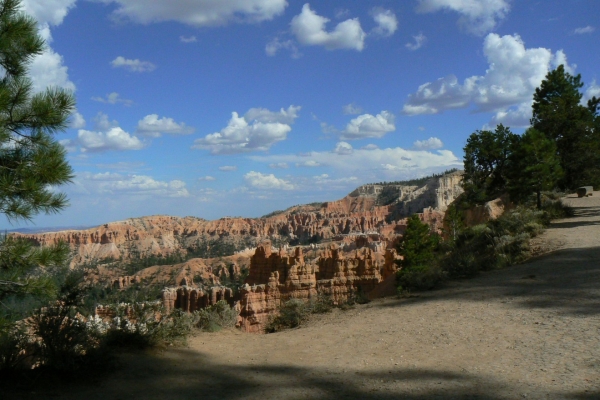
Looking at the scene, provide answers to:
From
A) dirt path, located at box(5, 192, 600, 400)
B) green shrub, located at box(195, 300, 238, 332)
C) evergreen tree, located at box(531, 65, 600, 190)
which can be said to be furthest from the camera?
evergreen tree, located at box(531, 65, 600, 190)

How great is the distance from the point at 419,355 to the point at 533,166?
49.3ft

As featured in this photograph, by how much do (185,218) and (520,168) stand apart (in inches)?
4552

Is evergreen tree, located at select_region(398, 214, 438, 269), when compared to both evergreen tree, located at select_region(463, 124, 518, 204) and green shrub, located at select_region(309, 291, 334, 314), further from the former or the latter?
Result: green shrub, located at select_region(309, 291, 334, 314)

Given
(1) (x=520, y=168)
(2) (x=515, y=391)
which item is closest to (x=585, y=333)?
(2) (x=515, y=391)

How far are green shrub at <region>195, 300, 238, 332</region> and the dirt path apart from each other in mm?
471

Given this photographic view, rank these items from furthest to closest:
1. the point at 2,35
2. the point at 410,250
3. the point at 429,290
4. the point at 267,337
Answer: the point at 410,250, the point at 429,290, the point at 267,337, the point at 2,35

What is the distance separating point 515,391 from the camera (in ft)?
15.9

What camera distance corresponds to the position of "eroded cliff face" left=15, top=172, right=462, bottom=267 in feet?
315

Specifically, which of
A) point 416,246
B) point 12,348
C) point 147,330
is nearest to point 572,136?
point 416,246

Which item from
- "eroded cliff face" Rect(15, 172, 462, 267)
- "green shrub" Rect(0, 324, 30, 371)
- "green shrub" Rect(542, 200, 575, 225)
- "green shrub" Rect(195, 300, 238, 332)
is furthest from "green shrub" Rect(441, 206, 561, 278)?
"eroded cliff face" Rect(15, 172, 462, 267)

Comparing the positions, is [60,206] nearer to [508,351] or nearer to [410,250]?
[508,351]

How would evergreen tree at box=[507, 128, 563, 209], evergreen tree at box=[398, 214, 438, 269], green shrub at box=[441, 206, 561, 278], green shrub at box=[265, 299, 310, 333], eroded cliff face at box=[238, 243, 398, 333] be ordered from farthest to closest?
eroded cliff face at box=[238, 243, 398, 333] < evergreen tree at box=[398, 214, 438, 269] < evergreen tree at box=[507, 128, 563, 209] < green shrub at box=[441, 206, 561, 278] < green shrub at box=[265, 299, 310, 333]

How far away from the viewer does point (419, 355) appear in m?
6.61

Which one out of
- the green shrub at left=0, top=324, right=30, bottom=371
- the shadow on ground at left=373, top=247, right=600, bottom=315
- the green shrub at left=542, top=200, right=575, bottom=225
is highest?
the green shrub at left=542, top=200, right=575, bottom=225
